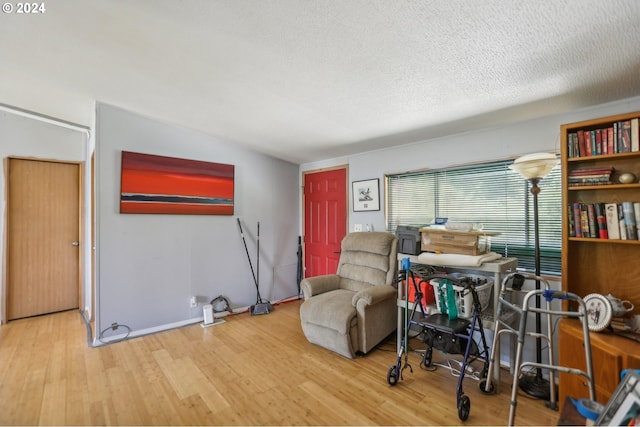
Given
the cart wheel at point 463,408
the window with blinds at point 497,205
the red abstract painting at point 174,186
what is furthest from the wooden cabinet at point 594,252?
the red abstract painting at point 174,186

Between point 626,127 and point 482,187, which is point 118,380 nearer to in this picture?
point 482,187

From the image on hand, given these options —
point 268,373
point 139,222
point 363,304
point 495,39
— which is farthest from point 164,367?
point 495,39

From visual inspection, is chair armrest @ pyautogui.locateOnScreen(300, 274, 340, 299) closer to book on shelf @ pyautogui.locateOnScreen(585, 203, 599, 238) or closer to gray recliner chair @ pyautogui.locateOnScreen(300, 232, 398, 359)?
gray recliner chair @ pyautogui.locateOnScreen(300, 232, 398, 359)

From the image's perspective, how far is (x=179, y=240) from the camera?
3498mm

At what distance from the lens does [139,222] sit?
3.24 metres

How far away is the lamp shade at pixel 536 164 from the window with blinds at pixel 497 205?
373mm

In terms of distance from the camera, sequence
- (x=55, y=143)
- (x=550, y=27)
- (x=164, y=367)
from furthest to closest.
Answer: (x=55, y=143), (x=164, y=367), (x=550, y=27)

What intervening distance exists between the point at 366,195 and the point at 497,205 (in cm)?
152

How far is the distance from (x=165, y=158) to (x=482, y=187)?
3507 mm

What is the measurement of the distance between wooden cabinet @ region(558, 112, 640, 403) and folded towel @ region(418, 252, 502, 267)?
480mm

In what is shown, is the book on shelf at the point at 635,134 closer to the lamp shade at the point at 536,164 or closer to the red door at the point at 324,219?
the lamp shade at the point at 536,164

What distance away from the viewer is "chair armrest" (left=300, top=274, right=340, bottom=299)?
3123mm

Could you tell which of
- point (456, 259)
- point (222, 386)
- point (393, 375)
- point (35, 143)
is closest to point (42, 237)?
point (35, 143)

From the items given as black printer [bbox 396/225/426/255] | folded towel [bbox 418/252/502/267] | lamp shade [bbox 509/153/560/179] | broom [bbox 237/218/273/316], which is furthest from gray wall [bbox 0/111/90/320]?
lamp shade [bbox 509/153/560/179]
